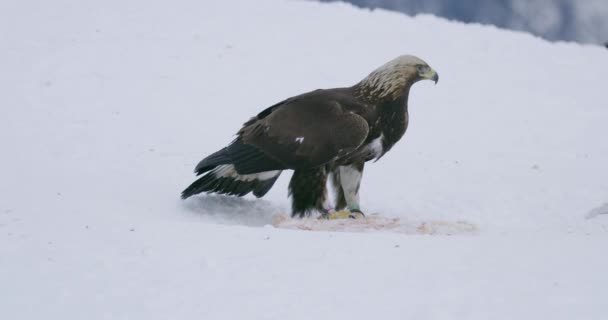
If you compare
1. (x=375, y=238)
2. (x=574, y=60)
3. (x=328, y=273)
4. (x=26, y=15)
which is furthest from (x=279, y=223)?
(x=574, y=60)

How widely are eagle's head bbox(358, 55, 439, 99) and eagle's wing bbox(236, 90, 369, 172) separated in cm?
31

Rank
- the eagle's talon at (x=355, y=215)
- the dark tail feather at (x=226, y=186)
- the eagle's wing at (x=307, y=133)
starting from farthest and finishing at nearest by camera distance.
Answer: the dark tail feather at (x=226, y=186)
the eagle's talon at (x=355, y=215)
the eagle's wing at (x=307, y=133)

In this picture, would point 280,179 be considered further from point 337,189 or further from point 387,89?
point 387,89

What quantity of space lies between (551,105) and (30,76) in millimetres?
8460

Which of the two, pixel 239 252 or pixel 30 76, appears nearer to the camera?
pixel 239 252

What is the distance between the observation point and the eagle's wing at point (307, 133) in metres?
8.21

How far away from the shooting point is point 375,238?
6.81 metres

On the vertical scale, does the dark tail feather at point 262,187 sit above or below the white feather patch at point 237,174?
below

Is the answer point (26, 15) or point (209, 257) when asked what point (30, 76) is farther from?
point (209, 257)

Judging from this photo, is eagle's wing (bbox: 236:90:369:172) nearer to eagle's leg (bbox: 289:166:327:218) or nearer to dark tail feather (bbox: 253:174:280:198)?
eagle's leg (bbox: 289:166:327:218)

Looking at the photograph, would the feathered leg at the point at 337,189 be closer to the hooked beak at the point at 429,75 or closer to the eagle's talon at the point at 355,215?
the eagle's talon at the point at 355,215

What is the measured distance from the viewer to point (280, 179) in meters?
10.9

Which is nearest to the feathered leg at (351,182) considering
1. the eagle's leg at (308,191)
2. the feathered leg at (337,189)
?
the feathered leg at (337,189)

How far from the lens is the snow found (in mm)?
5867
